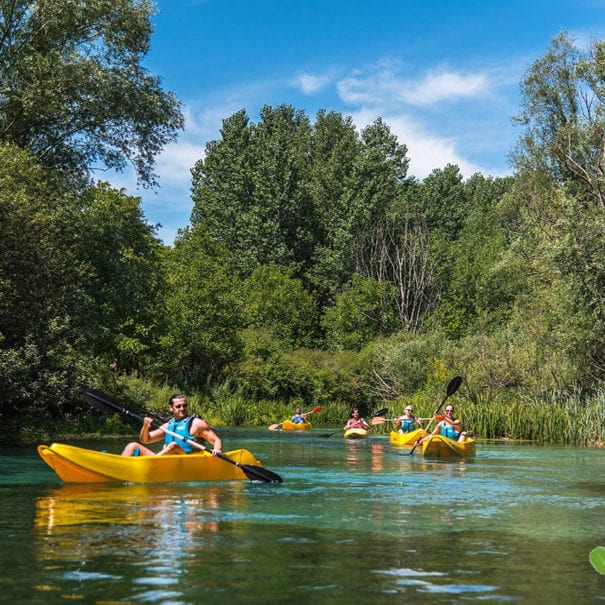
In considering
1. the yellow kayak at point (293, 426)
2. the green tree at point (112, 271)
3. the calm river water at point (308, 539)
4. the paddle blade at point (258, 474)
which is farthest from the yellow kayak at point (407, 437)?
the paddle blade at point (258, 474)

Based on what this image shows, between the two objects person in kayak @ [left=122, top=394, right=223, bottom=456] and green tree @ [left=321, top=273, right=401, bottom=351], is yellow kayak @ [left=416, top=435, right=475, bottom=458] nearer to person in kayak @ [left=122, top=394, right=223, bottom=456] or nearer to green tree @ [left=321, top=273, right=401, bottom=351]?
person in kayak @ [left=122, top=394, right=223, bottom=456]

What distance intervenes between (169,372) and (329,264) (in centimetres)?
1804

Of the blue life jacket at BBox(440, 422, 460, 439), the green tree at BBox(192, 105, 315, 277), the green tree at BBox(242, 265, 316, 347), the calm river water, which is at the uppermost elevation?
the green tree at BBox(192, 105, 315, 277)

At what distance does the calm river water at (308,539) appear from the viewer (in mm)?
5961

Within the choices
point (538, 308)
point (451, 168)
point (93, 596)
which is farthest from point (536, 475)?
Result: point (451, 168)

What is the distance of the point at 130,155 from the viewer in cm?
2603

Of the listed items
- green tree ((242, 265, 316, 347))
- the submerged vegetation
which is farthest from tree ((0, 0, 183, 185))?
green tree ((242, 265, 316, 347))

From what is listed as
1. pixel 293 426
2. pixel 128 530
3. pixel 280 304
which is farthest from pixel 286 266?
pixel 128 530

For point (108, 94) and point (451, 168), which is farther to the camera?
point (451, 168)

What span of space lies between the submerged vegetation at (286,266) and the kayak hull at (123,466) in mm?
7983

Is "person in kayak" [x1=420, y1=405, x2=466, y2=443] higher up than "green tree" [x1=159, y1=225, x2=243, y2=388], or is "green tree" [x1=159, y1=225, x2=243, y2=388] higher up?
"green tree" [x1=159, y1=225, x2=243, y2=388]

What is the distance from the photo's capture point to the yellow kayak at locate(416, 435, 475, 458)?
18672mm

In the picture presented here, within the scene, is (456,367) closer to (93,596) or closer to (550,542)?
(550,542)

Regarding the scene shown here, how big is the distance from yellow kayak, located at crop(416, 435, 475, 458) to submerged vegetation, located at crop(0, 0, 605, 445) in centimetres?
559
